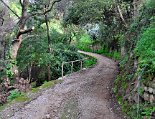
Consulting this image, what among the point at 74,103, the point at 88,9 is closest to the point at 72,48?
the point at 88,9

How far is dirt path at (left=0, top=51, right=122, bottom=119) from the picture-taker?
29.8 feet

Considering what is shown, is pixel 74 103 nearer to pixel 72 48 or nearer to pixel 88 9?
pixel 88 9

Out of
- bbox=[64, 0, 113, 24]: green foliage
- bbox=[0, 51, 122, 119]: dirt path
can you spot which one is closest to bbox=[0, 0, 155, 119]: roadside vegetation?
bbox=[64, 0, 113, 24]: green foliage

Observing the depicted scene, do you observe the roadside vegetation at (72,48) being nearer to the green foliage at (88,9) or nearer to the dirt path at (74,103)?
the green foliage at (88,9)

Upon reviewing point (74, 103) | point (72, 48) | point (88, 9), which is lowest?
point (74, 103)

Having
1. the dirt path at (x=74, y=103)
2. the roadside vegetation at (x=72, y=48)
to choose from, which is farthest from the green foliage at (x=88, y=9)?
the dirt path at (x=74, y=103)

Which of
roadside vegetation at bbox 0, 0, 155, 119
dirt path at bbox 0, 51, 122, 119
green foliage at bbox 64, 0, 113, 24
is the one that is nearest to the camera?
roadside vegetation at bbox 0, 0, 155, 119

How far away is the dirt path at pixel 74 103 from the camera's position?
9094 mm

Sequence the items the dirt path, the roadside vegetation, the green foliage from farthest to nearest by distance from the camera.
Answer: the green foliage
the dirt path
the roadside vegetation

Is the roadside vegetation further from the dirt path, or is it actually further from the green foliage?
the dirt path

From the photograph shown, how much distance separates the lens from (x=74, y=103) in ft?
34.4

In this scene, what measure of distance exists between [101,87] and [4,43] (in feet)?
27.1

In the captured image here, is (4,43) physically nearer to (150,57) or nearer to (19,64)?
(19,64)

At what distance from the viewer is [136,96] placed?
28.7 feet
